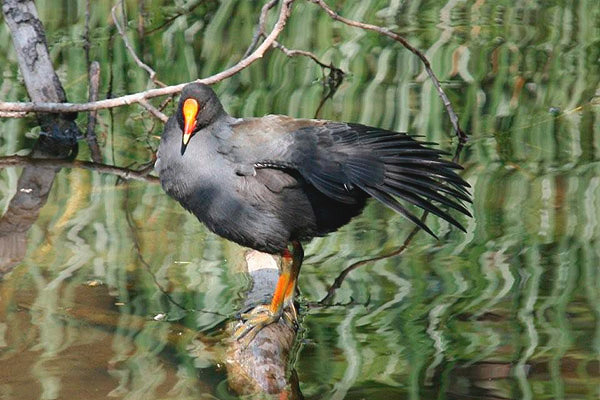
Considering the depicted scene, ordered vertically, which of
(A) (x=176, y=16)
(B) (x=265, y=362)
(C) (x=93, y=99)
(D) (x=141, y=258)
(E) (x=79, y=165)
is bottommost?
(B) (x=265, y=362)

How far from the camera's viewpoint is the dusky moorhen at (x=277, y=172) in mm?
4250

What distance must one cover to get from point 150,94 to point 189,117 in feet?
6.80

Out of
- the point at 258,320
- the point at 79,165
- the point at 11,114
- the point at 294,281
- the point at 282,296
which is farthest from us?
the point at 79,165

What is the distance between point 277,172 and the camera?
4.35 metres

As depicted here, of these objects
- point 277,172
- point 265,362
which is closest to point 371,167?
point 277,172

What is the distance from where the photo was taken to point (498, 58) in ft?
28.5

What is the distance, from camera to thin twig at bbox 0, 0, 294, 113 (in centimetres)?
603

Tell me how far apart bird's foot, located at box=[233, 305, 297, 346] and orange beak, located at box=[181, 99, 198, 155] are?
0.74 m

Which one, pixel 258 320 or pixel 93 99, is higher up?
pixel 93 99

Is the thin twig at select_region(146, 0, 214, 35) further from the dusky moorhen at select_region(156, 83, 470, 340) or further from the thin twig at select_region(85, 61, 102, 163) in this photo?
the dusky moorhen at select_region(156, 83, 470, 340)

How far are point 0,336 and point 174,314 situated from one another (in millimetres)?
740

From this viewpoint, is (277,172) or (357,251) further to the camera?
(357,251)

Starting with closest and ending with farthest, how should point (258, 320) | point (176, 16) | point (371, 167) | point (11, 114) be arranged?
Result: point (371, 167) → point (258, 320) → point (11, 114) → point (176, 16)

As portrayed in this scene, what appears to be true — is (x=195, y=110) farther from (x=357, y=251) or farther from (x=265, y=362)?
(x=357, y=251)
